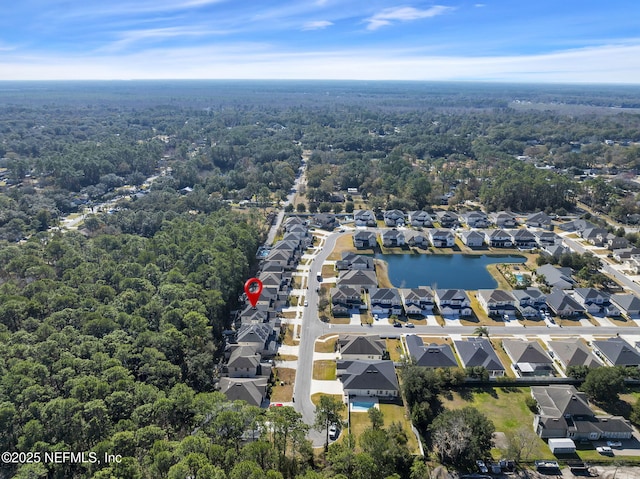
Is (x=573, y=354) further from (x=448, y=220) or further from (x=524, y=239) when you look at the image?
(x=448, y=220)

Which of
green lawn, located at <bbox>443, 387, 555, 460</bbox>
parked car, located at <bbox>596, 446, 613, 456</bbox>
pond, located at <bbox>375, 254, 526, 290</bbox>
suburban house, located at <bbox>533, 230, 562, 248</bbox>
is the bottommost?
pond, located at <bbox>375, 254, 526, 290</bbox>

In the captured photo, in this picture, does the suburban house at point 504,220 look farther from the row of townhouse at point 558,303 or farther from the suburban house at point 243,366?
the suburban house at point 243,366

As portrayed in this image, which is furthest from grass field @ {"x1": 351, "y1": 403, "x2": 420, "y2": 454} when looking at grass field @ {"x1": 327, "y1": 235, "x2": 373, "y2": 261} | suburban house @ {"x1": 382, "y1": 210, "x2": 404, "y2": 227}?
suburban house @ {"x1": 382, "y1": 210, "x2": 404, "y2": 227}

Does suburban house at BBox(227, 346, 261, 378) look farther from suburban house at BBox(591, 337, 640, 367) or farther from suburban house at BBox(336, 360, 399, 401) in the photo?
suburban house at BBox(591, 337, 640, 367)

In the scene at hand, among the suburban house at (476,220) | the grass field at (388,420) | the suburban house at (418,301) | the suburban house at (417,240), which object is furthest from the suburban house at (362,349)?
the suburban house at (476,220)

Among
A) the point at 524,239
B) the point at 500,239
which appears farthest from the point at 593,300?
the point at 500,239

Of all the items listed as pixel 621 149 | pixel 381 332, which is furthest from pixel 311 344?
pixel 621 149

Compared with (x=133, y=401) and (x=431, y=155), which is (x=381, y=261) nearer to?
(x=133, y=401)
